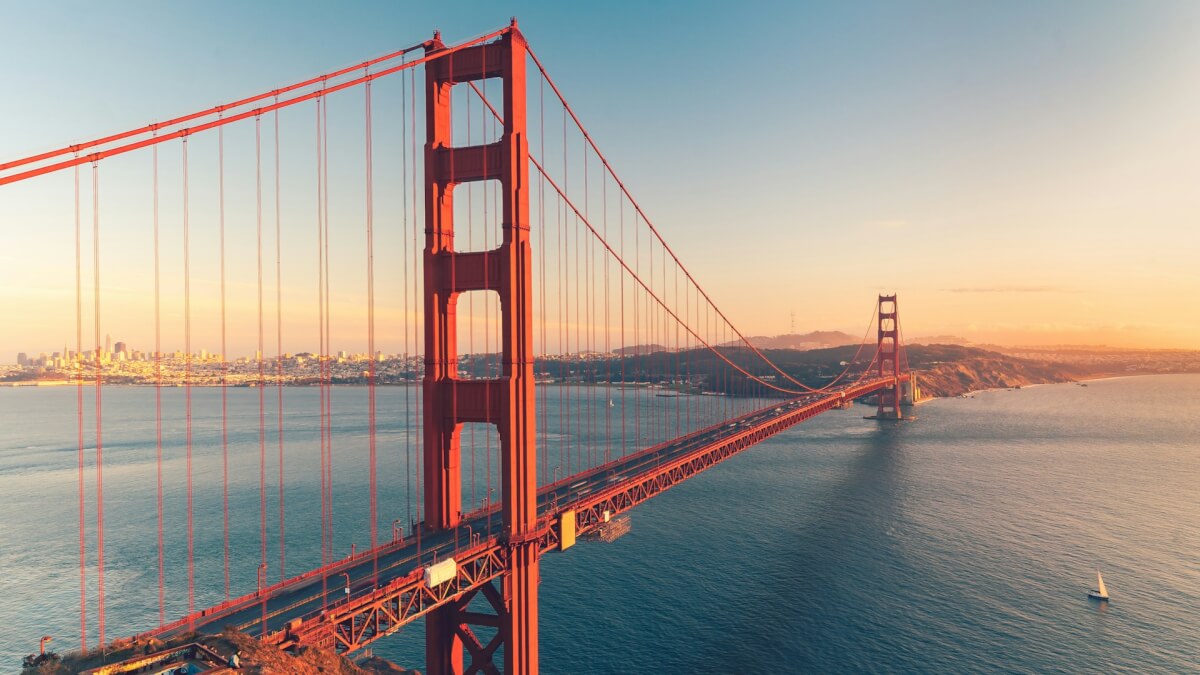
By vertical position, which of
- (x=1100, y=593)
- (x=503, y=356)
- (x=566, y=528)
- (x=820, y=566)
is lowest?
(x=820, y=566)

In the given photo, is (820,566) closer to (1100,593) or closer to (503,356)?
(1100,593)

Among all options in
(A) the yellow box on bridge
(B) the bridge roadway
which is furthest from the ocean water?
(A) the yellow box on bridge

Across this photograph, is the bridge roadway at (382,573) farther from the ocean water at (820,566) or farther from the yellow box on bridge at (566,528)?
the ocean water at (820,566)

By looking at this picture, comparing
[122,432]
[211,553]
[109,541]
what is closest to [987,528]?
[211,553]

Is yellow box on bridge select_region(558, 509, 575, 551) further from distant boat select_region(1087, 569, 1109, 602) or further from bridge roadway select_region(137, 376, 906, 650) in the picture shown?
distant boat select_region(1087, 569, 1109, 602)

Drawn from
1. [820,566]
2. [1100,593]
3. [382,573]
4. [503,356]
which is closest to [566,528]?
[382,573]

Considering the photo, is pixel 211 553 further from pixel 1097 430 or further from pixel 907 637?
pixel 1097 430
